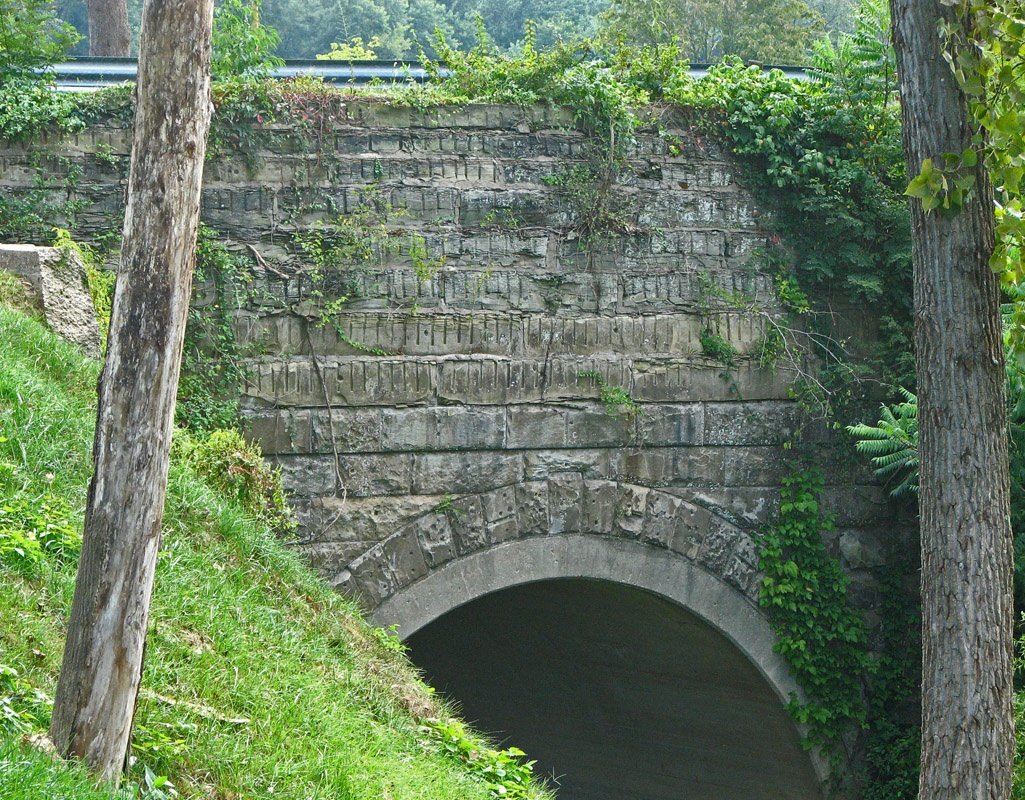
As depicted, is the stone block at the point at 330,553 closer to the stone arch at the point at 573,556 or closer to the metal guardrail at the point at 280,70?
the stone arch at the point at 573,556

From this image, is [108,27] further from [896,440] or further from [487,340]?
[896,440]

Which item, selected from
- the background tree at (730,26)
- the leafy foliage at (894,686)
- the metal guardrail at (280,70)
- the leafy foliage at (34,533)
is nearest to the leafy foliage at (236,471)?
the leafy foliage at (34,533)

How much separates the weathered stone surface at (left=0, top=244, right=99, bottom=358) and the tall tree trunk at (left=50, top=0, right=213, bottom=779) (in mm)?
3512

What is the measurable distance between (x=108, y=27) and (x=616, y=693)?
9565 millimetres

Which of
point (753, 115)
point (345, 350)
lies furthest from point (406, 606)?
point (753, 115)

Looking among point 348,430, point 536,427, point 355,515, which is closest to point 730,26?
point 536,427

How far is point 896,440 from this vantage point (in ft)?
24.2

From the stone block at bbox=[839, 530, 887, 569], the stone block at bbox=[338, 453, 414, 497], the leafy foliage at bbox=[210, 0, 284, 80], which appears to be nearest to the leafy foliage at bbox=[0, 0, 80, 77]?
the leafy foliage at bbox=[210, 0, 284, 80]

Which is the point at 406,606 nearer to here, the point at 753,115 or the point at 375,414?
the point at 375,414

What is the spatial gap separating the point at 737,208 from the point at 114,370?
542 centimetres

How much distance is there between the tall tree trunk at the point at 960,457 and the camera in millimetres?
5047

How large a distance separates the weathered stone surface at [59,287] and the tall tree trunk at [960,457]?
15.6 feet

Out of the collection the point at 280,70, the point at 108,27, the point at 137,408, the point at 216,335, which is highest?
the point at 108,27

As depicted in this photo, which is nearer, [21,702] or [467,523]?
[21,702]
